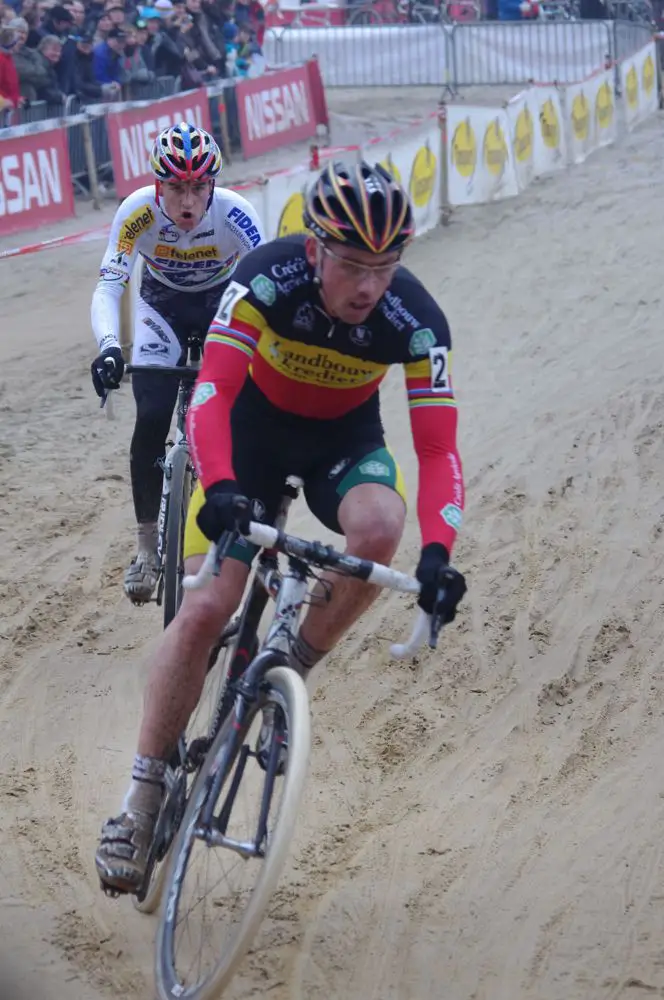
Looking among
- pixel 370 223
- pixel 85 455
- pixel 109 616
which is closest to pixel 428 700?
pixel 109 616

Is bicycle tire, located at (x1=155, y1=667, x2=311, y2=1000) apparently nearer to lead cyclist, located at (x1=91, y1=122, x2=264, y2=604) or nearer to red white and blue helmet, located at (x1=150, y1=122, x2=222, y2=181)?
lead cyclist, located at (x1=91, y1=122, x2=264, y2=604)

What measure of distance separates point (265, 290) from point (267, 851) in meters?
1.60

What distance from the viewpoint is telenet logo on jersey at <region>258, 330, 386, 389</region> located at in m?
3.94

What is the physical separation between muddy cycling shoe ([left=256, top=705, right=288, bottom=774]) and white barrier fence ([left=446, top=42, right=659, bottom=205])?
1304cm

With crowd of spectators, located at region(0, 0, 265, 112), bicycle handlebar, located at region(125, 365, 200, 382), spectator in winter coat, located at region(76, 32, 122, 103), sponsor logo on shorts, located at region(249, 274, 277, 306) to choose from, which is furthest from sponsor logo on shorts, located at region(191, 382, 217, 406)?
spectator in winter coat, located at region(76, 32, 122, 103)

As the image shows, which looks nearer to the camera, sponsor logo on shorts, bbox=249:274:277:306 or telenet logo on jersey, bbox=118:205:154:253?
sponsor logo on shorts, bbox=249:274:277:306

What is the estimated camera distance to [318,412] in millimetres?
4105

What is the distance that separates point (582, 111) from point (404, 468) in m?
13.1

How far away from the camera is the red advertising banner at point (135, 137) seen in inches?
640

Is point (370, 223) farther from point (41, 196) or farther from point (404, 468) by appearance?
point (41, 196)

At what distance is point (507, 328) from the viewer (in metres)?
11.4

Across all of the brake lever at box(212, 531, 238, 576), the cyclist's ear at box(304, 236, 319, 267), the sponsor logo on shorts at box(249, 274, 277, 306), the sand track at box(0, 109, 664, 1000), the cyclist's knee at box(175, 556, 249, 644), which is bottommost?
the sand track at box(0, 109, 664, 1000)

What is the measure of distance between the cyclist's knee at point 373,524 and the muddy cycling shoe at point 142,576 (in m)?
2.25

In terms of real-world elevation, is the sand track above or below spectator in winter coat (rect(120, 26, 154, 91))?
below
